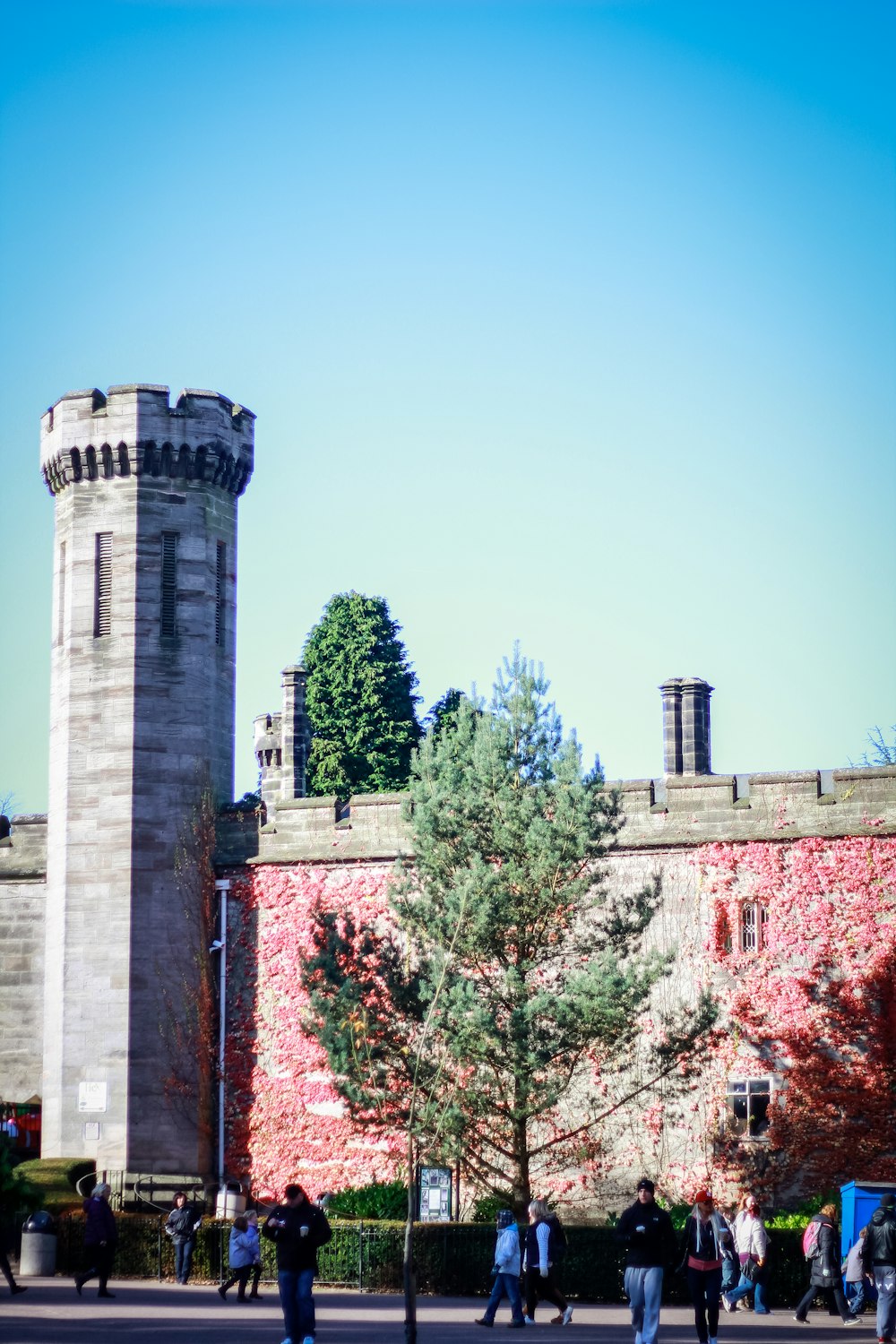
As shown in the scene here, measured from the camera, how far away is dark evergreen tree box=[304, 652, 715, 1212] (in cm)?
2531

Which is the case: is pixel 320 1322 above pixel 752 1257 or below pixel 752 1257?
below

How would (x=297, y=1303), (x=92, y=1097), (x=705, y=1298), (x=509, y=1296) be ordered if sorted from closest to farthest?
(x=297, y=1303), (x=705, y=1298), (x=509, y=1296), (x=92, y=1097)

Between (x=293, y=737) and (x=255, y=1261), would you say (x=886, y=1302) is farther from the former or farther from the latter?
(x=293, y=737)

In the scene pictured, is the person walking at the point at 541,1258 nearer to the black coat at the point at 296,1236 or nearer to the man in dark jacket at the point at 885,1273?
the man in dark jacket at the point at 885,1273

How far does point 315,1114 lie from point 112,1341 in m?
15.0

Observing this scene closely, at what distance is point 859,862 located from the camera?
1199 inches

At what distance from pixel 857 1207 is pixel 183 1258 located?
29.9ft

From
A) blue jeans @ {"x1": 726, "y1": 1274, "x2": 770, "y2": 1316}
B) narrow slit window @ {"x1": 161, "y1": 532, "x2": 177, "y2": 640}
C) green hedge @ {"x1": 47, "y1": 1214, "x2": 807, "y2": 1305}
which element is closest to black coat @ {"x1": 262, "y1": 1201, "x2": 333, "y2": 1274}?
green hedge @ {"x1": 47, "y1": 1214, "x2": 807, "y2": 1305}

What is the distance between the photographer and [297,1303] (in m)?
16.6

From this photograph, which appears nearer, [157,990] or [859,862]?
[859,862]

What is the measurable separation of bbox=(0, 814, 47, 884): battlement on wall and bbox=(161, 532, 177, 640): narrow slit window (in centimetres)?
488

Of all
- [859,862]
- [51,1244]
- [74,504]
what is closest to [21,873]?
[74,504]

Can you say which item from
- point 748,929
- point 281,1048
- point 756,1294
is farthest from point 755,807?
point 756,1294

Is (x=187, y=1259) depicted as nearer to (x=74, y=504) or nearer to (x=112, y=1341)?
(x=112, y=1341)
